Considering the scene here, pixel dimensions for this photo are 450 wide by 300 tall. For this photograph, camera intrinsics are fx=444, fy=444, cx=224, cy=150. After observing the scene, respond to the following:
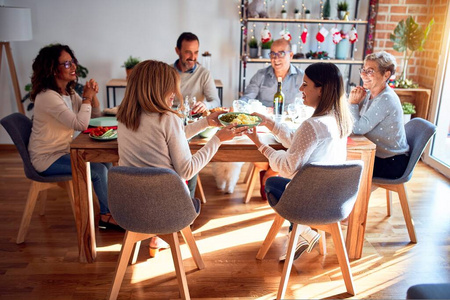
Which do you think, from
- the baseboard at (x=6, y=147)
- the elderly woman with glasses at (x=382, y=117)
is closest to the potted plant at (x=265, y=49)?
the elderly woman with glasses at (x=382, y=117)

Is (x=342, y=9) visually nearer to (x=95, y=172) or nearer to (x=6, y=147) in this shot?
(x=95, y=172)

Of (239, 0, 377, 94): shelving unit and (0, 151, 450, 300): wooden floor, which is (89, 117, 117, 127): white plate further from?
(239, 0, 377, 94): shelving unit

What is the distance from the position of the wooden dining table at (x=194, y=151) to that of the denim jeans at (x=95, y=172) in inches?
11.7

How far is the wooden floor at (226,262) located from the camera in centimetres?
225

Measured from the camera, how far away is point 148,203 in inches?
71.9

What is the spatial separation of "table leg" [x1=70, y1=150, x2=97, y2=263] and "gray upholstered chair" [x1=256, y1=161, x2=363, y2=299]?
1.00m

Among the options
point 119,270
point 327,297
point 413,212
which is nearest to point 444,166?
point 413,212

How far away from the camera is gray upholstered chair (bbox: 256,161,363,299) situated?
1.86 m

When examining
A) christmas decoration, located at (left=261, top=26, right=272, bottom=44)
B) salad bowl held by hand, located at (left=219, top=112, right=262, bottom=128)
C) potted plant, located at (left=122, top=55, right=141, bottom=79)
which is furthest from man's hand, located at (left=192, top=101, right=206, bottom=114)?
christmas decoration, located at (left=261, top=26, right=272, bottom=44)

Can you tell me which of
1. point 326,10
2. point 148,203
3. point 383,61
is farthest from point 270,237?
point 326,10

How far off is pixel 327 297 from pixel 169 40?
3.08 m

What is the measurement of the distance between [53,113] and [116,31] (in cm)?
211

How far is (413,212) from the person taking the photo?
3.17 meters

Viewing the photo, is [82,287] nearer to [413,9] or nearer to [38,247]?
[38,247]
